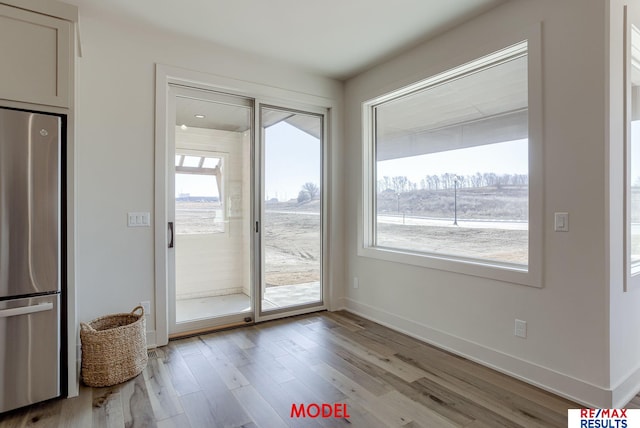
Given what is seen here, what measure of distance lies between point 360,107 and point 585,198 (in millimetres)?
2398

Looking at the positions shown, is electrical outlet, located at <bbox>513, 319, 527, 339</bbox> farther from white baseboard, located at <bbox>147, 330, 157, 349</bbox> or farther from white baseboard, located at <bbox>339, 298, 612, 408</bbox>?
white baseboard, located at <bbox>147, 330, 157, 349</bbox>

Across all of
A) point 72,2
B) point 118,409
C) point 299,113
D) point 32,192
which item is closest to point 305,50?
point 299,113

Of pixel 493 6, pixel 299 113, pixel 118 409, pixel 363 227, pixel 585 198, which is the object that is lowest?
pixel 118 409

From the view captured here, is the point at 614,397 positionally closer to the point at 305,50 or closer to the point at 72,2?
the point at 305,50

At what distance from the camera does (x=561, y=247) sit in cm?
226

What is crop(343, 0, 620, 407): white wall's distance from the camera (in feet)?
6.86

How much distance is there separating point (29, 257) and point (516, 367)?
3253mm

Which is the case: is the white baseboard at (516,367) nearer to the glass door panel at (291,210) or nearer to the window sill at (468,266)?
the window sill at (468,266)

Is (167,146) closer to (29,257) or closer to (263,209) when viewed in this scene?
(263,209)

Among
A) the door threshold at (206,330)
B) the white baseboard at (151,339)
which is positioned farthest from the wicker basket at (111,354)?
the door threshold at (206,330)

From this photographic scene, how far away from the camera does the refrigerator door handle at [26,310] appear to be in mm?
2022

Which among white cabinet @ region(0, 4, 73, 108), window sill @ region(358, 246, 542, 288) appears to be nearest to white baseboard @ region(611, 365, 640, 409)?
window sill @ region(358, 246, 542, 288)

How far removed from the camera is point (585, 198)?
2143 millimetres

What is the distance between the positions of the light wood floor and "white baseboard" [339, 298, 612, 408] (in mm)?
77
